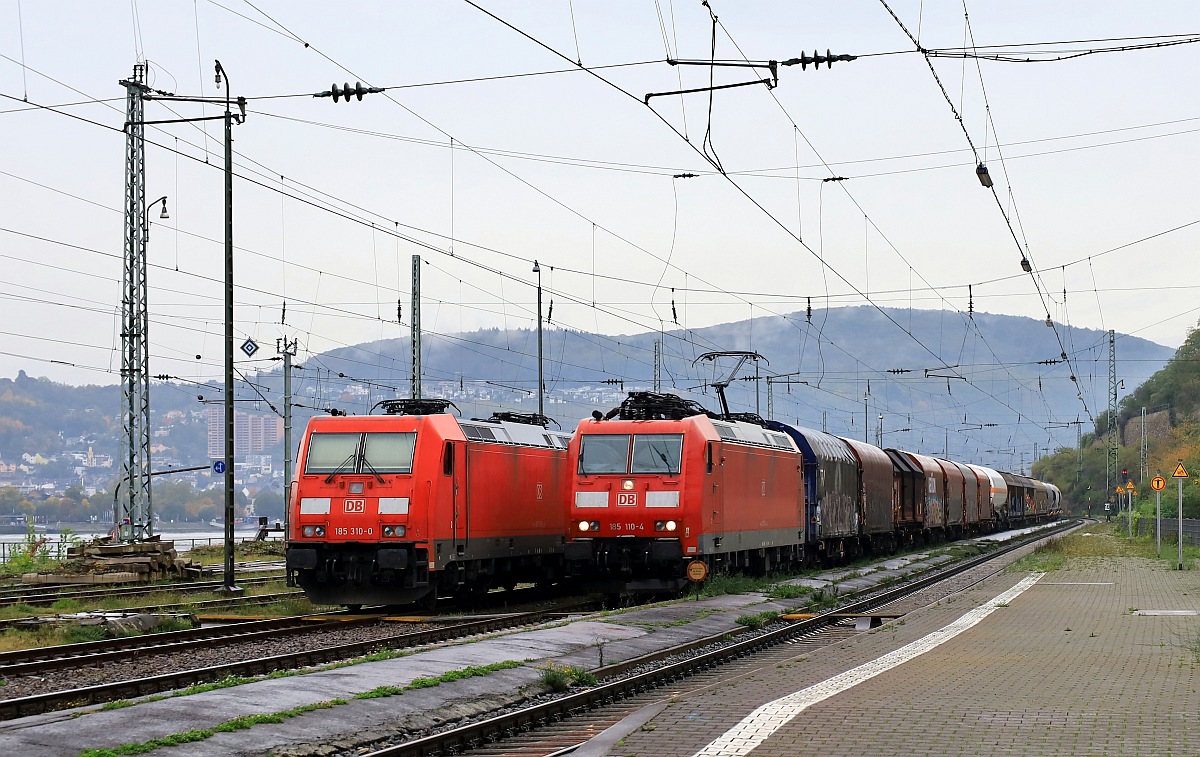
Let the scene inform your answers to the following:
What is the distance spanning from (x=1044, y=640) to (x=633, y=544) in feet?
27.2

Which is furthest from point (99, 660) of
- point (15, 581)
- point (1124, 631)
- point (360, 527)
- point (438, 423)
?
point (15, 581)

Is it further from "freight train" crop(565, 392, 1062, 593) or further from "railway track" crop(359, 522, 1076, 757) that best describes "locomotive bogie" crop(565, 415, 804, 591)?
"railway track" crop(359, 522, 1076, 757)

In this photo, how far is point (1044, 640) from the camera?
65.6 feet

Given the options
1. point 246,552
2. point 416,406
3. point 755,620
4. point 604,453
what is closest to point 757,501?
point 604,453

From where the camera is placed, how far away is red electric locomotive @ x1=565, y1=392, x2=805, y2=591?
83.8 feet

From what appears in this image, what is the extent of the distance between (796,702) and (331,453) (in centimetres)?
1299

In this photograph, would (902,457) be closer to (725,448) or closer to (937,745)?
(725,448)

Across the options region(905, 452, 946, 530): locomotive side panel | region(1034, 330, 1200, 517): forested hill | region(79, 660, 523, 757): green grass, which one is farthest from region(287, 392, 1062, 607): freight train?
region(1034, 330, 1200, 517): forested hill

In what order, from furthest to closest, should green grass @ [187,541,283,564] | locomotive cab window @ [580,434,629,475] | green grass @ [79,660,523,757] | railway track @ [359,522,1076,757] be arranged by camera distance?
green grass @ [187,541,283,564] → locomotive cab window @ [580,434,629,475] → railway track @ [359,522,1076,757] → green grass @ [79,660,523,757]

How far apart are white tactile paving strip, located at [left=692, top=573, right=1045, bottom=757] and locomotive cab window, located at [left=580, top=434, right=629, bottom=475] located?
7.18 meters

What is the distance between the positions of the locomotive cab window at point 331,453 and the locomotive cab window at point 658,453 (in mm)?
5490

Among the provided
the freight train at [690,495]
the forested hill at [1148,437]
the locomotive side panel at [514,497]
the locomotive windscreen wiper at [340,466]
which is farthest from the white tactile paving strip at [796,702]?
the forested hill at [1148,437]

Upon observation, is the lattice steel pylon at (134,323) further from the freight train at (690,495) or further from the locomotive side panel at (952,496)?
the locomotive side panel at (952,496)

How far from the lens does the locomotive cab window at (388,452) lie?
77.5 feet
